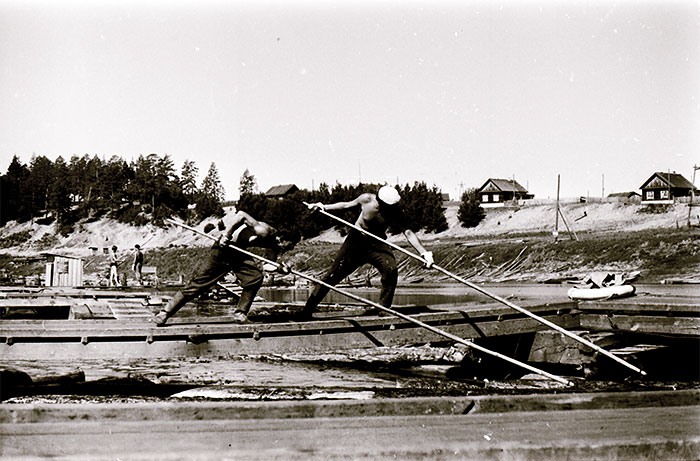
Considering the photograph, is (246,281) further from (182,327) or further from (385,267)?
(385,267)

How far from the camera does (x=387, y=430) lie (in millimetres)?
3857

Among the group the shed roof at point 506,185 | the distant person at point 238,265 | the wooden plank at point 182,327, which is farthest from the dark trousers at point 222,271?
the shed roof at point 506,185

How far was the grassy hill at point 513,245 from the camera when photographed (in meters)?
50.3

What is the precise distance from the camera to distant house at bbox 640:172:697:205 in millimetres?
94756

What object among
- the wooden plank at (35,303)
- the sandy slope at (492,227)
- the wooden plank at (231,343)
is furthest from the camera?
the sandy slope at (492,227)

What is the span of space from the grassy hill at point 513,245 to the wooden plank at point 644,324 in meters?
35.4

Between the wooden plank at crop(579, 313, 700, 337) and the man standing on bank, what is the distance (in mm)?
2830

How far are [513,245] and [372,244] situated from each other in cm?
5396

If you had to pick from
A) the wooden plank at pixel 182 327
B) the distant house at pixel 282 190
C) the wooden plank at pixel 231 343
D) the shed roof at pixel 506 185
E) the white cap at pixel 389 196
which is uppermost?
the shed roof at pixel 506 185

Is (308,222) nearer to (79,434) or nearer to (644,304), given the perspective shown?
(644,304)

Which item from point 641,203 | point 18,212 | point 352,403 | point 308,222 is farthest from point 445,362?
point 18,212

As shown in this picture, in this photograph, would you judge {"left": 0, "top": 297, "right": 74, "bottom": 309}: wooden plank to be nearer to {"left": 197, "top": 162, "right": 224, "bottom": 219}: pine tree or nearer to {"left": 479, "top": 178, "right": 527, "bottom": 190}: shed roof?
{"left": 197, "top": 162, "right": 224, "bottom": 219}: pine tree

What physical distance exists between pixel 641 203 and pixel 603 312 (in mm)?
79705

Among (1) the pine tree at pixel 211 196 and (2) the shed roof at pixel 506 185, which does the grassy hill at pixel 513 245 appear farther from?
(2) the shed roof at pixel 506 185
